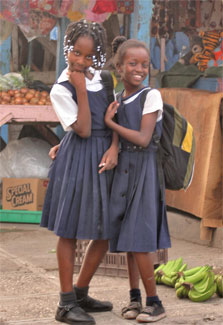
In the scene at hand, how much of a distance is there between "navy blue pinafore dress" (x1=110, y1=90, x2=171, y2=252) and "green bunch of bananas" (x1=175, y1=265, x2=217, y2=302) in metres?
0.55

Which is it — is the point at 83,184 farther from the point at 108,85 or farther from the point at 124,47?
the point at 124,47

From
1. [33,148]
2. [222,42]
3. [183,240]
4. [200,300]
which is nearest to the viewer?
[200,300]

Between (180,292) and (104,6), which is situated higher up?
(104,6)

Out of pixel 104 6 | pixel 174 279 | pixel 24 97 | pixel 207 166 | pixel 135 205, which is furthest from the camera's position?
pixel 24 97

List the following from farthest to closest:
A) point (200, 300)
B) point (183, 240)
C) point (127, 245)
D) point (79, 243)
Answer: point (183, 240) < point (79, 243) < point (200, 300) < point (127, 245)

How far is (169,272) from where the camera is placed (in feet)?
15.9

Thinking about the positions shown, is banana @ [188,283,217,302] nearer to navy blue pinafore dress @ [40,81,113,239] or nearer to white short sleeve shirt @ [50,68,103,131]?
navy blue pinafore dress @ [40,81,113,239]

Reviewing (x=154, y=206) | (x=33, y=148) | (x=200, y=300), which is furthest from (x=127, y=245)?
(x=33, y=148)

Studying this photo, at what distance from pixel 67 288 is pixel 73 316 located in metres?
0.17

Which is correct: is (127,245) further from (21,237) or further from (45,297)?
(21,237)

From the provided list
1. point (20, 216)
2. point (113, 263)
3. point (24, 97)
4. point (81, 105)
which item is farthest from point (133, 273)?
point (24, 97)

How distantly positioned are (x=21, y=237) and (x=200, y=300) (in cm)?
284

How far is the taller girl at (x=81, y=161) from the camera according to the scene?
383 centimetres

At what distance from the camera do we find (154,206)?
3.95 metres
